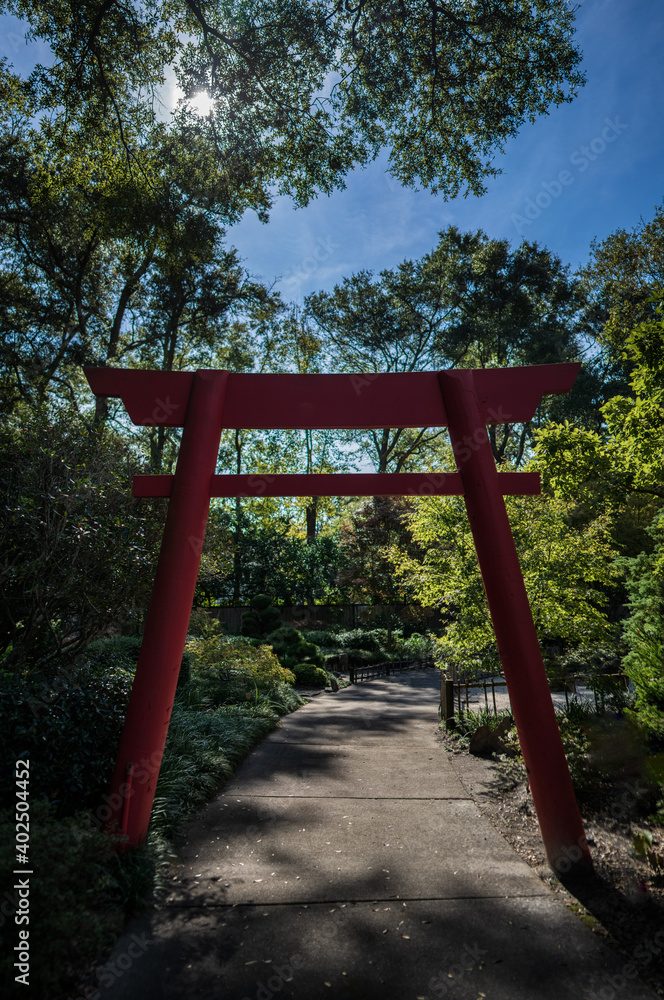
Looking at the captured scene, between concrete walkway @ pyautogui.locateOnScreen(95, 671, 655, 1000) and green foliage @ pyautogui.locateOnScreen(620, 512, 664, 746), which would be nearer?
concrete walkway @ pyautogui.locateOnScreen(95, 671, 655, 1000)

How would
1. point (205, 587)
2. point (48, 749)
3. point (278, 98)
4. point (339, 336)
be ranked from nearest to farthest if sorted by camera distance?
1. point (48, 749)
2. point (278, 98)
3. point (205, 587)
4. point (339, 336)

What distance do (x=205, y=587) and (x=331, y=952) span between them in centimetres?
1943

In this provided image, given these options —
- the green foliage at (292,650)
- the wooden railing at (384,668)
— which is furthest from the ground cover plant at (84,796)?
the wooden railing at (384,668)

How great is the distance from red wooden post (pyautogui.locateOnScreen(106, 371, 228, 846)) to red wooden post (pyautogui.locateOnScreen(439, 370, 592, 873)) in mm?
2108

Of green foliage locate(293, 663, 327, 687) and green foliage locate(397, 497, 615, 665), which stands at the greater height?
green foliage locate(397, 497, 615, 665)

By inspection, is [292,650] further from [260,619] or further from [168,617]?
[168,617]

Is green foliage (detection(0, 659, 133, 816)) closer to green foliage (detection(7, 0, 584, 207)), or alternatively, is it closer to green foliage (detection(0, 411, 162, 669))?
green foliage (detection(0, 411, 162, 669))

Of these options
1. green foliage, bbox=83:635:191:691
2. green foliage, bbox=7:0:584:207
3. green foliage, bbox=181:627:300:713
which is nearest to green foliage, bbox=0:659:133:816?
green foliage, bbox=83:635:191:691

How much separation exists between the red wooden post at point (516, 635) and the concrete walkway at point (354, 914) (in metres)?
0.47

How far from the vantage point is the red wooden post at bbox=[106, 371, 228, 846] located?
3.69 meters

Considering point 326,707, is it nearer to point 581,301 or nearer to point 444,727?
point 444,727

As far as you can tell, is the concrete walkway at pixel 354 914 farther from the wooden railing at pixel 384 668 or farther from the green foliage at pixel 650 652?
the wooden railing at pixel 384 668

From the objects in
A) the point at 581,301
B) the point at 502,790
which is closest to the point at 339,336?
the point at 581,301

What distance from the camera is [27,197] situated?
46.0 feet
